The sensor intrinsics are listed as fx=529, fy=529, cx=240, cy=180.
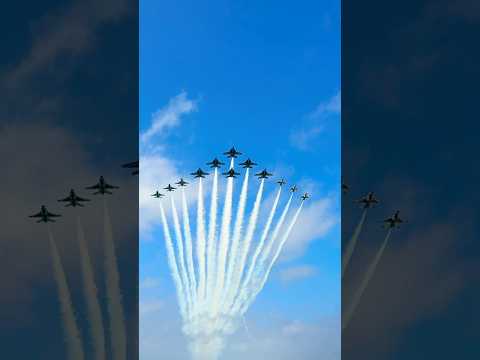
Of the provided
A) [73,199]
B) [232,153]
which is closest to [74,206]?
[73,199]

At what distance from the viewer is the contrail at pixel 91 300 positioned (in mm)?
15938

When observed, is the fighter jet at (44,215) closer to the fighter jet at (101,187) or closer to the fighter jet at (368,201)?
the fighter jet at (101,187)

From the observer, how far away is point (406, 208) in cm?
1686

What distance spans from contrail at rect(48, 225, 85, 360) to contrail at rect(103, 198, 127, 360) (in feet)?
3.50

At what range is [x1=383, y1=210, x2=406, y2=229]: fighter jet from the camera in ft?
54.6

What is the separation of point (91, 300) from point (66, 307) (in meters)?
0.77

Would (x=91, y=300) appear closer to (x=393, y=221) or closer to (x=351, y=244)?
(x=351, y=244)

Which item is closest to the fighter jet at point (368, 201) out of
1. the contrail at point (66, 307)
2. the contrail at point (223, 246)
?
the contrail at point (223, 246)

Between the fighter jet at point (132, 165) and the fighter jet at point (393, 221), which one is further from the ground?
the fighter jet at point (132, 165)

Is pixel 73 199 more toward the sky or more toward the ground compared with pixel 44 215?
more toward the sky

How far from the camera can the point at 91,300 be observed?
52.9 ft

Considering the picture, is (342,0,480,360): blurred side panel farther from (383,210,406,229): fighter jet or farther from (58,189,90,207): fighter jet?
(58,189,90,207): fighter jet

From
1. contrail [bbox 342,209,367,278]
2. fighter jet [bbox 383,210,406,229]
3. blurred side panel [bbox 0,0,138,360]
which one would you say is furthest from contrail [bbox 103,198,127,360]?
fighter jet [bbox 383,210,406,229]

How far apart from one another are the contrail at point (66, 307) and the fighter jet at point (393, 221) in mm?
9978
